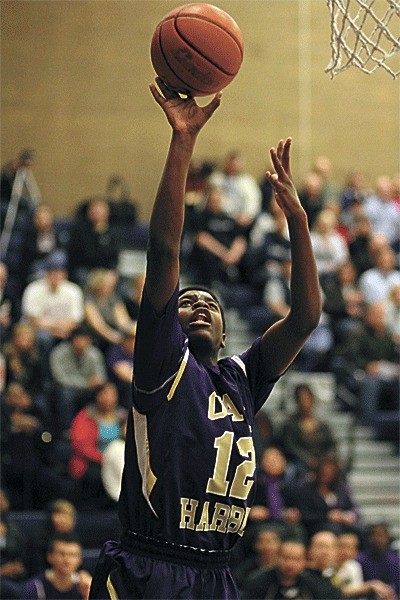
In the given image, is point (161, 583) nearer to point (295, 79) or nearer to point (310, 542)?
point (310, 542)

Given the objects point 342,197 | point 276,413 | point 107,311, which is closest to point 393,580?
point 276,413

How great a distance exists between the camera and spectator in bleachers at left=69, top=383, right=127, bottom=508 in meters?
8.30

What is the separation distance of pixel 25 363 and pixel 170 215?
5.80 m

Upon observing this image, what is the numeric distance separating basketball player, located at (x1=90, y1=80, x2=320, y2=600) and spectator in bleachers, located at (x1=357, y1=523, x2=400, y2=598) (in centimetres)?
480

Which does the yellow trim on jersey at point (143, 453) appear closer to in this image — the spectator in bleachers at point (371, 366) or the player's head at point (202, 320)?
the player's head at point (202, 320)

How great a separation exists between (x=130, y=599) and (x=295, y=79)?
1182 centimetres

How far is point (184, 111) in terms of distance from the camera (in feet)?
11.4

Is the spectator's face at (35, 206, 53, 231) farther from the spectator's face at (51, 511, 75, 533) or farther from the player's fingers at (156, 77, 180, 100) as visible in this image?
the player's fingers at (156, 77, 180, 100)

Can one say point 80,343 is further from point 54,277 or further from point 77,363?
point 54,277

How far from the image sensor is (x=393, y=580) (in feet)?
27.3

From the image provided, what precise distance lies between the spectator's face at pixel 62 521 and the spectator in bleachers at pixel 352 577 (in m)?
1.78

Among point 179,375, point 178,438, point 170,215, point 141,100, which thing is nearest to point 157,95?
point 170,215

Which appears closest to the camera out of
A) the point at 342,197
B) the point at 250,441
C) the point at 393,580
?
the point at 250,441

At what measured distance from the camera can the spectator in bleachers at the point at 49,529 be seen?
7410 mm
